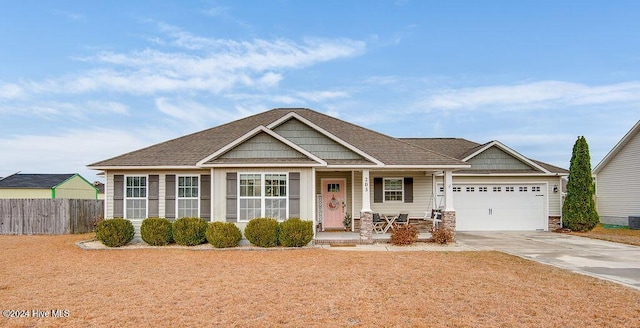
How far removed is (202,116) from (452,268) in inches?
589

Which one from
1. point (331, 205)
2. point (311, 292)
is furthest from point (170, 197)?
point (311, 292)

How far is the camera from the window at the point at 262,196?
14805 millimetres

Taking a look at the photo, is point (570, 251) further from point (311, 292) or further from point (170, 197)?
point (170, 197)

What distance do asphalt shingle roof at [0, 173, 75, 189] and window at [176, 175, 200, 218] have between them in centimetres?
2252

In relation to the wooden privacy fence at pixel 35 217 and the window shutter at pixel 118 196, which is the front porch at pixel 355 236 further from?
the wooden privacy fence at pixel 35 217

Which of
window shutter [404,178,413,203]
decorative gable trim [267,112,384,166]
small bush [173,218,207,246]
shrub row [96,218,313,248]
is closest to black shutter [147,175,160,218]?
shrub row [96,218,313,248]

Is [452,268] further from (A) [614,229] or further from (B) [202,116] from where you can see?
(A) [614,229]

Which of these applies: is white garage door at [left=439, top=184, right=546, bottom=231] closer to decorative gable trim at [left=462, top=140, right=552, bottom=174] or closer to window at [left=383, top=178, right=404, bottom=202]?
decorative gable trim at [left=462, top=140, right=552, bottom=174]

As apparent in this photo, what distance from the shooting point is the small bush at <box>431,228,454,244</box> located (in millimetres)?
14922

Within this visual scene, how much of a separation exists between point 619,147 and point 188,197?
72.0ft

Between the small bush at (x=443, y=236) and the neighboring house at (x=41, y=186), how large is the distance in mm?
29464

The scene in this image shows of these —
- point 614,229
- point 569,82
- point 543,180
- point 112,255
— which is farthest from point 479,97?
point 112,255

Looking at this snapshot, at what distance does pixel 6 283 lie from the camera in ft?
29.7

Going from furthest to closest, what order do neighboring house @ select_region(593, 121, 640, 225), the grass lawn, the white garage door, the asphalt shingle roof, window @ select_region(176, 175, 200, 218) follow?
the asphalt shingle roof → neighboring house @ select_region(593, 121, 640, 225) → the white garage door → the grass lawn → window @ select_region(176, 175, 200, 218)
